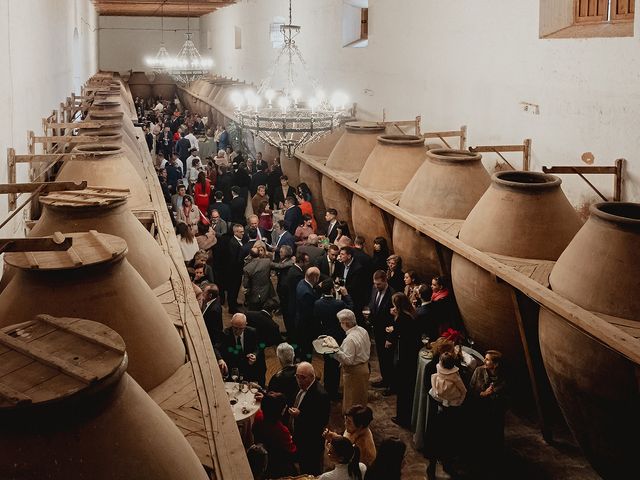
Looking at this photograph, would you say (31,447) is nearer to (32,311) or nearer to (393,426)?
(32,311)

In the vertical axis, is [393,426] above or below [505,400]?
below

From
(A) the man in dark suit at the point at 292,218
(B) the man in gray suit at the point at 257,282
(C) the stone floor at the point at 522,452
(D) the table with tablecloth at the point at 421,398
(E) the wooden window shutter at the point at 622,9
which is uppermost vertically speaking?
(E) the wooden window shutter at the point at 622,9

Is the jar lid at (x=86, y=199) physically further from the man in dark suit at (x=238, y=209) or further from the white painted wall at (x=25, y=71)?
the man in dark suit at (x=238, y=209)

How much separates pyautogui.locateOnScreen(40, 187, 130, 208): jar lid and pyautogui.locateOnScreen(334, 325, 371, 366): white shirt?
2.63 metres

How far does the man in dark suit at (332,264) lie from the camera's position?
902cm

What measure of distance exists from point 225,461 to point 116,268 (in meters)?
1.27

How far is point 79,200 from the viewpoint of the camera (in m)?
4.89

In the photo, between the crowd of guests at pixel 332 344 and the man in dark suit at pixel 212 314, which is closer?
the crowd of guests at pixel 332 344

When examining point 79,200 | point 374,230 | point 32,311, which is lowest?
point 374,230

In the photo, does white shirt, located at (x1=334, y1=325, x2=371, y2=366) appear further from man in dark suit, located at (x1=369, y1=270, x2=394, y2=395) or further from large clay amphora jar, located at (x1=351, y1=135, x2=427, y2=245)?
large clay amphora jar, located at (x1=351, y1=135, x2=427, y2=245)

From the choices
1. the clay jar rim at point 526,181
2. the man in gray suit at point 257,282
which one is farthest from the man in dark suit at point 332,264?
the clay jar rim at point 526,181

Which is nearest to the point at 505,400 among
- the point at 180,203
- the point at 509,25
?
the point at 509,25

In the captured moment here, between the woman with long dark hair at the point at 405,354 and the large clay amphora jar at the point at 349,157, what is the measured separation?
5008 mm

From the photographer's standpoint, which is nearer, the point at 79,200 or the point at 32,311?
the point at 32,311
